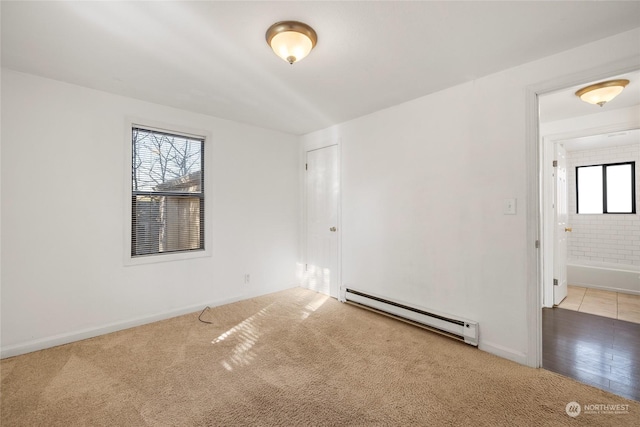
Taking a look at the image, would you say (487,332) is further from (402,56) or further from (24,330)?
(24,330)

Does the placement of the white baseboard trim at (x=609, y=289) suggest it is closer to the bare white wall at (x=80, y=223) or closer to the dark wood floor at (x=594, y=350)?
the dark wood floor at (x=594, y=350)

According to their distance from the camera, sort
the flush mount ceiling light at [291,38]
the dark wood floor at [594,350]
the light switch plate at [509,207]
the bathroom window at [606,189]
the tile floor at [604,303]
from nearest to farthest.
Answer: the flush mount ceiling light at [291,38]
the dark wood floor at [594,350]
the light switch plate at [509,207]
the tile floor at [604,303]
the bathroom window at [606,189]

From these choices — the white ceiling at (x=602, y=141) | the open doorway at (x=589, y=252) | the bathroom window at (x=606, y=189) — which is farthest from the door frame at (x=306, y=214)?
the bathroom window at (x=606, y=189)

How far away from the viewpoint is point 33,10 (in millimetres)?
1729

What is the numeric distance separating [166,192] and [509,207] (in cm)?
358

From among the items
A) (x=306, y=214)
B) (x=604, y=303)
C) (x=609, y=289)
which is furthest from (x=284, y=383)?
Result: (x=609, y=289)

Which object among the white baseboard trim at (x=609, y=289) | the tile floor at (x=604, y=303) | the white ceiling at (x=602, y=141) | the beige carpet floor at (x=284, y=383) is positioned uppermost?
the white ceiling at (x=602, y=141)

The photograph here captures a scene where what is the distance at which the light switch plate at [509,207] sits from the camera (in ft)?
7.92

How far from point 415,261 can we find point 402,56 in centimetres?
202

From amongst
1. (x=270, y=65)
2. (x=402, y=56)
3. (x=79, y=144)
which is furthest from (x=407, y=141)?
(x=79, y=144)

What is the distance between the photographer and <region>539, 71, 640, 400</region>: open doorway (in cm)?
243

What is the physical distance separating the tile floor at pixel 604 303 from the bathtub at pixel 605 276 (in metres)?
0.13

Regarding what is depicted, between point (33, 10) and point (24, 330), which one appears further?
point (24, 330)

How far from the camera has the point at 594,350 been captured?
2547 millimetres
